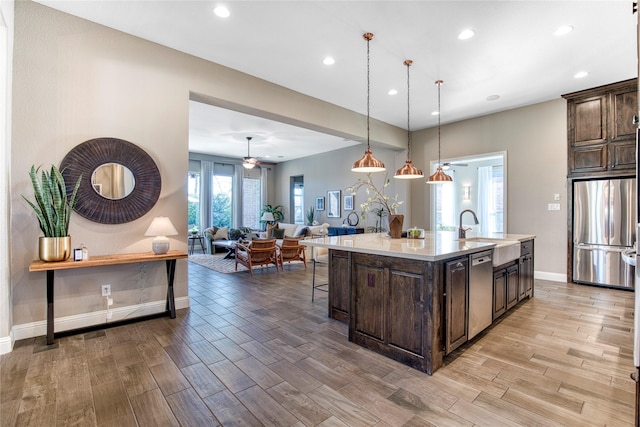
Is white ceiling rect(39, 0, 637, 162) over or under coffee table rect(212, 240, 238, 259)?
over

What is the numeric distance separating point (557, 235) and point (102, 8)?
7.02 metres

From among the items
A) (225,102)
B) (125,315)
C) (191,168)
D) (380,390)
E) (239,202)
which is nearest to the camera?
(380,390)

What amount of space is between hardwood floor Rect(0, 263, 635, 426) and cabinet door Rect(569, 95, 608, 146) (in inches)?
114

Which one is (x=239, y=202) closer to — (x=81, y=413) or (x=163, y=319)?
(x=163, y=319)

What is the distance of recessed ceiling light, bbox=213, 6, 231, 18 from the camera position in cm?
282

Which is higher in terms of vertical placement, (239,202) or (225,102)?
(225,102)

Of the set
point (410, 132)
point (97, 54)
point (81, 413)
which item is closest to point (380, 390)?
point (81, 413)

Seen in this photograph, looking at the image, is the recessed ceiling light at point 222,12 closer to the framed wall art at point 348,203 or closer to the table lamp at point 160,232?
the table lamp at point 160,232

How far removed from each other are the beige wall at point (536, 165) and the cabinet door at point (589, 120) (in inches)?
5.6

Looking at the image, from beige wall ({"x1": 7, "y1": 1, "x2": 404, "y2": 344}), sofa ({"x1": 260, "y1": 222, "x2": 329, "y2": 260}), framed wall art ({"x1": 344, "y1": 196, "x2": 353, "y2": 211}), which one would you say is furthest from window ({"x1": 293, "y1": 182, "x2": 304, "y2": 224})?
beige wall ({"x1": 7, "y1": 1, "x2": 404, "y2": 344})

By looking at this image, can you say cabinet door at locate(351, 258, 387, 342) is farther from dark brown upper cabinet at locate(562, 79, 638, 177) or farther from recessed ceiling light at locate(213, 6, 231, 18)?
dark brown upper cabinet at locate(562, 79, 638, 177)

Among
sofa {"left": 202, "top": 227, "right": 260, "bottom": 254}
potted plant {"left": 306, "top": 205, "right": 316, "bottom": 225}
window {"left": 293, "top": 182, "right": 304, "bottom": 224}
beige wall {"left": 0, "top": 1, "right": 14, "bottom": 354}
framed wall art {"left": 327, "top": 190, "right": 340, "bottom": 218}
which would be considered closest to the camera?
beige wall {"left": 0, "top": 1, "right": 14, "bottom": 354}

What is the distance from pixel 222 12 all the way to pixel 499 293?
405 centimetres

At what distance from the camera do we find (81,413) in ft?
5.78
